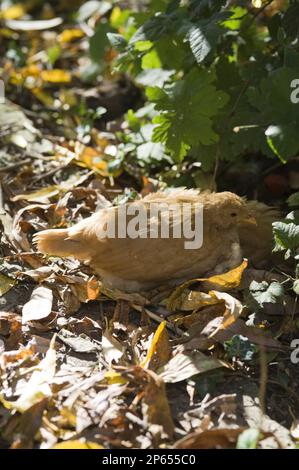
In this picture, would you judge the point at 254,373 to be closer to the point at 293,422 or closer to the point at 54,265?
the point at 293,422

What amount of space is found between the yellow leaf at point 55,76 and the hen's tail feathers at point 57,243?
2.37 metres

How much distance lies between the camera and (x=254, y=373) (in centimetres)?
286

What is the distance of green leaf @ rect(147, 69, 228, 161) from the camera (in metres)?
3.52

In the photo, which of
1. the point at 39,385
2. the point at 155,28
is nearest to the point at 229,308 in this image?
the point at 39,385

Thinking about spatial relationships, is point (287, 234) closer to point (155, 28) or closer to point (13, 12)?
point (155, 28)

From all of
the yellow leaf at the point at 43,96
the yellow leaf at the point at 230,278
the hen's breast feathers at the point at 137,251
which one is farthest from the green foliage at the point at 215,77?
the yellow leaf at the point at 43,96

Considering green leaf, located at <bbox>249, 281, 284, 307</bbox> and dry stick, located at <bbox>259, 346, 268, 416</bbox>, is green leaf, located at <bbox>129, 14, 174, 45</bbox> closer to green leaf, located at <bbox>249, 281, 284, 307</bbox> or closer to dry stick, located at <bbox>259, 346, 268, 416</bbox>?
green leaf, located at <bbox>249, 281, 284, 307</bbox>

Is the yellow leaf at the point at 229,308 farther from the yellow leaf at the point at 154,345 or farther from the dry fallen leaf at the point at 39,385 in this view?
the dry fallen leaf at the point at 39,385

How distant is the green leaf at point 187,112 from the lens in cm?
352

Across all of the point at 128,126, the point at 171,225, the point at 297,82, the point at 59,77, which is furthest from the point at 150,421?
the point at 59,77

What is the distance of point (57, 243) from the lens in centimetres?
322

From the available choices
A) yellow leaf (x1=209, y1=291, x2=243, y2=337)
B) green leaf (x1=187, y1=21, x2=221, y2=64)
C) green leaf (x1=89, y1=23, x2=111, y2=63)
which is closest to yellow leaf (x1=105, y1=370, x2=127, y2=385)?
yellow leaf (x1=209, y1=291, x2=243, y2=337)

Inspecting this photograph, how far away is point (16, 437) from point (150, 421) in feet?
1.59

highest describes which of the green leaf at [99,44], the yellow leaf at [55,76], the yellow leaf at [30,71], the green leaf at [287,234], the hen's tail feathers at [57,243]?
the green leaf at [99,44]
